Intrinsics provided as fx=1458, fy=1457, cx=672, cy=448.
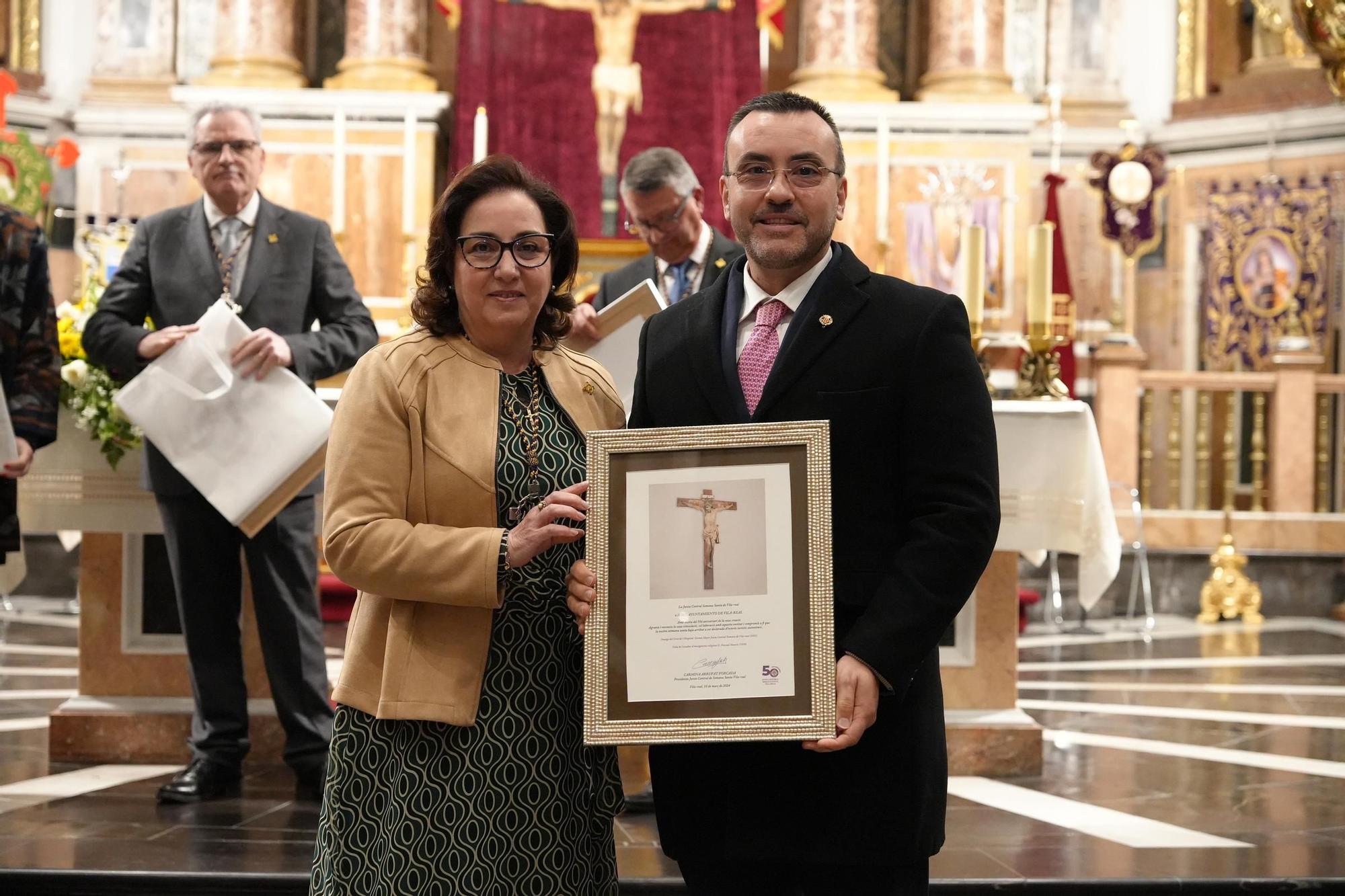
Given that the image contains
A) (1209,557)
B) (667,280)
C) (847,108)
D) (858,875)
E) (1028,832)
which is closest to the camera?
(858,875)

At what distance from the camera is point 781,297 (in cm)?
221

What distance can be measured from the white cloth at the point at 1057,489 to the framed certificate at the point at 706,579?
9.38ft

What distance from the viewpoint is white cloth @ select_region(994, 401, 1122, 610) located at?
4.71 metres

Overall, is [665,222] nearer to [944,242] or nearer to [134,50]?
[944,242]

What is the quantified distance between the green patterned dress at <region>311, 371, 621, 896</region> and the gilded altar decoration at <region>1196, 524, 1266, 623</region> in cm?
749

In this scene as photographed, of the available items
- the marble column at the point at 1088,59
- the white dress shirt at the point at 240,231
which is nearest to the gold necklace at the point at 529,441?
the white dress shirt at the point at 240,231

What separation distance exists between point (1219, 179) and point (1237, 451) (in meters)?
2.58

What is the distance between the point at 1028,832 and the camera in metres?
3.93

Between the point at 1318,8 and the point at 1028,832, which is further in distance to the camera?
the point at 1318,8

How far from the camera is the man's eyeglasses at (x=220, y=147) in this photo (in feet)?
13.6

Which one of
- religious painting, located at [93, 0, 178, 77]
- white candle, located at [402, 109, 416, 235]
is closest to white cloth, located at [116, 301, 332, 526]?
white candle, located at [402, 109, 416, 235]

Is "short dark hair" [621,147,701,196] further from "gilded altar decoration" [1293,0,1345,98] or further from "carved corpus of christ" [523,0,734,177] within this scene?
"carved corpus of christ" [523,0,734,177]

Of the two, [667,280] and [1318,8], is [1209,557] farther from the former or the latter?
[667,280]

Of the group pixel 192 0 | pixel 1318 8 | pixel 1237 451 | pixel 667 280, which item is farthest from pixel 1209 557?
pixel 192 0
